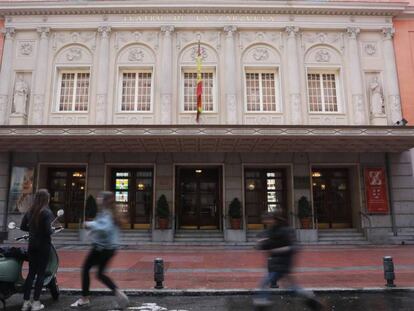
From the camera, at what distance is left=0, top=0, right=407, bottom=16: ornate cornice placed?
19984 millimetres

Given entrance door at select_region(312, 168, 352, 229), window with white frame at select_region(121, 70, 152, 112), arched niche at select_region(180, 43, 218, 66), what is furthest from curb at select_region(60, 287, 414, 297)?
arched niche at select_region(180, 43, 218, 66)

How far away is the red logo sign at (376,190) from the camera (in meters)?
18.4

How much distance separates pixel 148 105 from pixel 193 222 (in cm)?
660

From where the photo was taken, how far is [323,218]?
1958cm

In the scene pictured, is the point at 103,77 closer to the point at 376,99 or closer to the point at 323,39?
the point at 323,39

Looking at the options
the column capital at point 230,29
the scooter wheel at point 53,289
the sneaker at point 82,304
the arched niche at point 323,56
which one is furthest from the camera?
the arched niche at point 323,56

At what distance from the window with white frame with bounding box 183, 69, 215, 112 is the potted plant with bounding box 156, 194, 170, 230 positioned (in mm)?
5097

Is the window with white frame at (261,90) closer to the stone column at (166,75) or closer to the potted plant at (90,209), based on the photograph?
the stone column at (166,75)

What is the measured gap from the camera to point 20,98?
62.9 feet

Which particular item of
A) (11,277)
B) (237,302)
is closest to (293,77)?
(237,302)

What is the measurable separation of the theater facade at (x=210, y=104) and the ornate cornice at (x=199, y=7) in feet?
0.22

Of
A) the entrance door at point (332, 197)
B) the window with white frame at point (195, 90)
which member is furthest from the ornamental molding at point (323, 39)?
the entrance door at point (332, 197)

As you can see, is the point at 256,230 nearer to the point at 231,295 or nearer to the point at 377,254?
the point at 377,254

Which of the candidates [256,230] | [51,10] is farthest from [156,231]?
[51,10]
